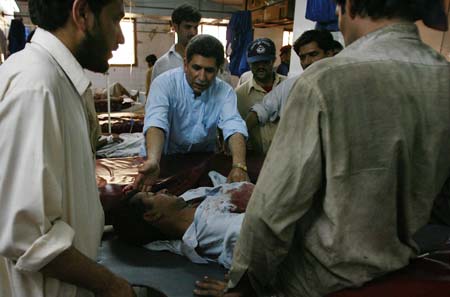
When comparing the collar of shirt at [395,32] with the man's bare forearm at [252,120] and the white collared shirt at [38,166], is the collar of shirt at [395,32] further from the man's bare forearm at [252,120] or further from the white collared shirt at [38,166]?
the man's bare forearm at [252,120]

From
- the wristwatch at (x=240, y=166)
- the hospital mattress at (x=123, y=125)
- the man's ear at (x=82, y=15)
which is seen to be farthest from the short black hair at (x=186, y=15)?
the man's ear at (x=82, y=15)

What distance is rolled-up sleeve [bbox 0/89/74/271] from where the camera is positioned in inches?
27.3

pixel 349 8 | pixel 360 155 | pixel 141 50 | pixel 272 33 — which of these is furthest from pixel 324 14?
pixel 141 50

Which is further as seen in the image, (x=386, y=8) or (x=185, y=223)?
(x=185, y=223)

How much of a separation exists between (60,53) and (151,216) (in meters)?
1.05

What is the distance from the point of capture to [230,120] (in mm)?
2357

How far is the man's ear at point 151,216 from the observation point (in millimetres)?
1694

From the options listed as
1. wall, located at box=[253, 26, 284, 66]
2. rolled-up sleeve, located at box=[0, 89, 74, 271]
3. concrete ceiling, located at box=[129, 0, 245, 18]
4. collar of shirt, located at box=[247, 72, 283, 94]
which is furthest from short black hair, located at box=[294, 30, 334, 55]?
concrete ceiling, located at box=[129, 0, 245, 18]

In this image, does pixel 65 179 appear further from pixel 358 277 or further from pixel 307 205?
pixel 358 277

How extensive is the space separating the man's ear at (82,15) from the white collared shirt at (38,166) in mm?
69

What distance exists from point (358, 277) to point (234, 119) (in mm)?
1585

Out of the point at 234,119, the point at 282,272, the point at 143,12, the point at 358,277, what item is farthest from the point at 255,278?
the point at 143,12

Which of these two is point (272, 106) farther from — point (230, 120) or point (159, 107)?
point (159, 107)

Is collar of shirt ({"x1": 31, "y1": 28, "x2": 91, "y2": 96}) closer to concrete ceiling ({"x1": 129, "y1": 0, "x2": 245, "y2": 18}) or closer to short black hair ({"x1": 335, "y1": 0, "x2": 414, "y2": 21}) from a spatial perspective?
short black hair ({"x1": 335, "y1": 0, "x2": 414, "y2": 21})
